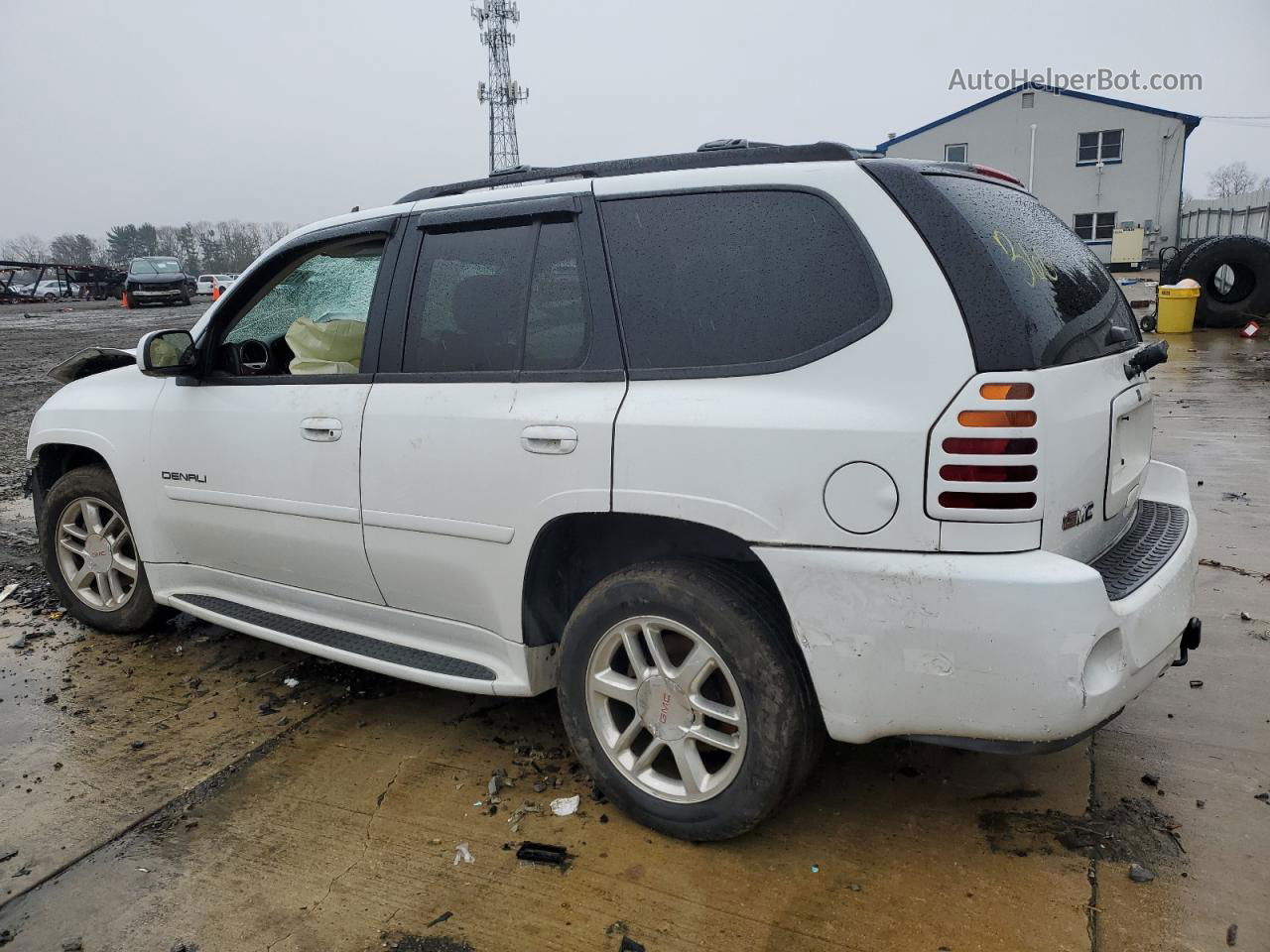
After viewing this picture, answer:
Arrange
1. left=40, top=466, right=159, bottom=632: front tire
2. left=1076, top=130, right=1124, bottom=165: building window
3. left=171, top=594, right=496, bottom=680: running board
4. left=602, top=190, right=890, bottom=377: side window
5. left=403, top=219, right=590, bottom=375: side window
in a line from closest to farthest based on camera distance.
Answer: left=602, top=190, right=890, bottom=377: side window → left=403, top=219, right=590, bottom=375: side window → left=171, top=594, right=496, bottom=680: running board → left=40, top=466, right=159, bottom=632: front tire → left=1076, top=130, right=1124, bottom=165: building window

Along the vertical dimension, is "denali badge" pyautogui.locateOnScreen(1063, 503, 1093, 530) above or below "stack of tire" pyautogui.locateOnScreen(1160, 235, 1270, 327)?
below

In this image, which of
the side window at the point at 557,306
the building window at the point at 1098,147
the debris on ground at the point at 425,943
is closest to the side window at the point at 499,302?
the side window at the point at 557,306

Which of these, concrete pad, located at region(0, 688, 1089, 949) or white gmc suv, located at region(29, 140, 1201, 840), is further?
concrete pad, located at region(0, 688, 1089, 949)

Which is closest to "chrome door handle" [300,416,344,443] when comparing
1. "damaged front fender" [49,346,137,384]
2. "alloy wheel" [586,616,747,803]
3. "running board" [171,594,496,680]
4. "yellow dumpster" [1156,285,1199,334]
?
"running board" [171,594,496,680]

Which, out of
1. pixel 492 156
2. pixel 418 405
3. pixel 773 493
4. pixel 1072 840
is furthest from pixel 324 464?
pixel 492 156

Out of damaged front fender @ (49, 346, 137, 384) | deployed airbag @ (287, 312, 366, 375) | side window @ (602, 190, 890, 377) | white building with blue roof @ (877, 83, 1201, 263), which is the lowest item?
damaged front fender @ (49, 346, 137, 384)

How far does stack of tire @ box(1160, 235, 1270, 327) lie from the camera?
1589 centimetres

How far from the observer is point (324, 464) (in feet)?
10.8

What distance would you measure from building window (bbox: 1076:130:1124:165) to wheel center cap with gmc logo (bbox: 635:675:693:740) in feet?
122

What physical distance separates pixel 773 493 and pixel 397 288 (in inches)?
64.9

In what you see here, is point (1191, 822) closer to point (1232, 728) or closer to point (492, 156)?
point (1232, 728)

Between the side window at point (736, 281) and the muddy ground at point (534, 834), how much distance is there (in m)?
1.44

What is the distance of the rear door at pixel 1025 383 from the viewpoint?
7.11ft

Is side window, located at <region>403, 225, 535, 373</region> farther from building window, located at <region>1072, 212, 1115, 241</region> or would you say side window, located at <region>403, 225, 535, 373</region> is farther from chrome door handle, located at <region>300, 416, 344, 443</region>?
building window, located at <region>1072, 212, 1115, 241</region>
